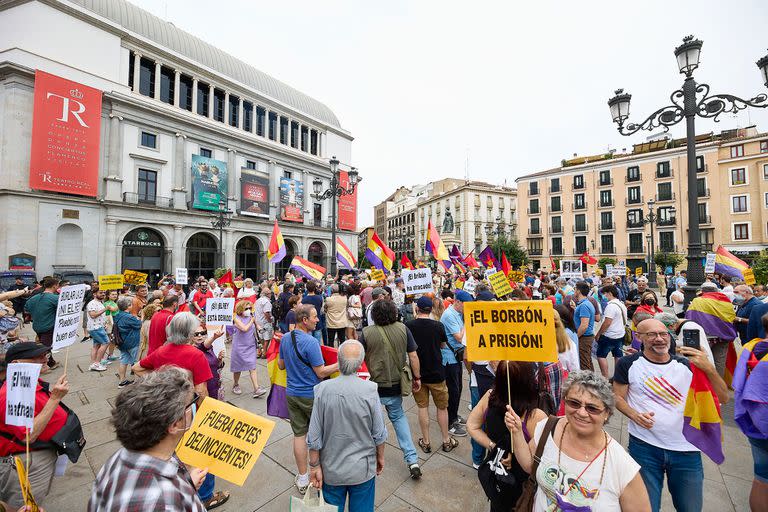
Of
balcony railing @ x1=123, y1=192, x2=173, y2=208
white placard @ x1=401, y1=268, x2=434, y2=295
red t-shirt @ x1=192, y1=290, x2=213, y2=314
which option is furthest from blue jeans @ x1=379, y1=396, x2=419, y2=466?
balcony railing @ x1=123, y1=192, x2=173, y2=208

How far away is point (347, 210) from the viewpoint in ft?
121

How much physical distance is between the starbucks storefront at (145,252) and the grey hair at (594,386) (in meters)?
27.0

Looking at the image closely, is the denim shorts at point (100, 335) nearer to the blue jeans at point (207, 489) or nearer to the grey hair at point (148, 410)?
the blue jeans at point (207, 489)

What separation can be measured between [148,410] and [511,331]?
2.26m

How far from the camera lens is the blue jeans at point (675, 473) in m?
2.27

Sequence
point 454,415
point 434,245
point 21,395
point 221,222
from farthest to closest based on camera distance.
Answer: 1. point 221,222
2. point 434,245
3. point 454,415
4. point 21,395

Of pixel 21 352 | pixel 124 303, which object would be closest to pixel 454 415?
pixel 21 352

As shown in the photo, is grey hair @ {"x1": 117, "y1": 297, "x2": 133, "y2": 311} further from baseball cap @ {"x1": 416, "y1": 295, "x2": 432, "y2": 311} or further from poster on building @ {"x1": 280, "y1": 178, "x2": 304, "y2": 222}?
poster on building @ {"x1": 280, "y1": 178, "x2": 304, "y2": 222}

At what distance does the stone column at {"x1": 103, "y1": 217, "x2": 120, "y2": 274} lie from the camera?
20688 millimetres

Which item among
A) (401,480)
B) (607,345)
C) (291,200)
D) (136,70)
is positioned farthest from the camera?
(291,200)

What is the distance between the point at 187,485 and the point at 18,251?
2547 cm

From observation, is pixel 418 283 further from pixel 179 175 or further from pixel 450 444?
pixel 179 175

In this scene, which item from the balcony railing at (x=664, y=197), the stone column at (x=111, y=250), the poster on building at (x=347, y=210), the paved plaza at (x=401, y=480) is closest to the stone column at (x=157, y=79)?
the stone column at (x=111, y=250)

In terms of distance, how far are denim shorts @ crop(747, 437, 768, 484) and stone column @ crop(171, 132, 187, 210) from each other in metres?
28.9
